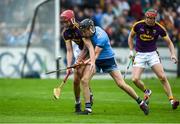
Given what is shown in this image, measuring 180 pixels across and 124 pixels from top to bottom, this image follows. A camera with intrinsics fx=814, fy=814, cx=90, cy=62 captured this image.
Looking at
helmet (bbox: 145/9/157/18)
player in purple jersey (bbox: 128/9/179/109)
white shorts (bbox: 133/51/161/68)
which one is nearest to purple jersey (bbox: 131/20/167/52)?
player in purple jersey (bbox: 128/9/179/109)

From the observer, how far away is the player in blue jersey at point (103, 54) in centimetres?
1811

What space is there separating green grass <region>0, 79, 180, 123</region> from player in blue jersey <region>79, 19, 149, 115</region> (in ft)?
1.71

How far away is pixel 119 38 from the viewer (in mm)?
34875

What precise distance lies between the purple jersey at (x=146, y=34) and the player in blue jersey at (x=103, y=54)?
1.70 metres

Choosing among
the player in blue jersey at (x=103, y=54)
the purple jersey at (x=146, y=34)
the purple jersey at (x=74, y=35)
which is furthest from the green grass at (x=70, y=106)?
the purple jersey at (x=74, y=35)

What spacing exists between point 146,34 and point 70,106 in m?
2.65

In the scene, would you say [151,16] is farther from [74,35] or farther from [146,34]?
[74,35]

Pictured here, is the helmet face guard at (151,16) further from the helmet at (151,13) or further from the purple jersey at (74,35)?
the purple jersey at (74,35)

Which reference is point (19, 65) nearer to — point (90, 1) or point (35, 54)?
point (35, 54)

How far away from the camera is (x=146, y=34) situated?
20156 mm

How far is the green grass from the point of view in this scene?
56.4 ft

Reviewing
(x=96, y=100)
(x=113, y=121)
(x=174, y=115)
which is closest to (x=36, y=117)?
(x=113, y=121)

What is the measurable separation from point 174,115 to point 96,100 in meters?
4.44

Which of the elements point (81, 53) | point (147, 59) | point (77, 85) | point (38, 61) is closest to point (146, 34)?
point (147, 59)
